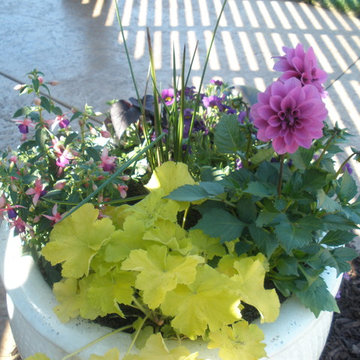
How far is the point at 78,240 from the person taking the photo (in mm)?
1018

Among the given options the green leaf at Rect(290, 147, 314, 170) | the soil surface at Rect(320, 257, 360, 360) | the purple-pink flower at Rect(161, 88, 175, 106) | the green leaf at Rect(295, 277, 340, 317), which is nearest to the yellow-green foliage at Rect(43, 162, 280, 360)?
the green leaf at Rect(295, 277, 340, 317)

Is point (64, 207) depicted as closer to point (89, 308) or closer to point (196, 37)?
point (89, 308)

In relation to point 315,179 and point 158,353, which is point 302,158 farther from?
point 158,353

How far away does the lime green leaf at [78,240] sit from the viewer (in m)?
0.99

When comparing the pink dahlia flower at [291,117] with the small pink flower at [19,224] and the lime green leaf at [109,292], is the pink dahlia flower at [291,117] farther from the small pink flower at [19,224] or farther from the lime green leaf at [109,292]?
the small pink flower at [19,224]

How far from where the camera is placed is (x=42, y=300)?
105 centimetres

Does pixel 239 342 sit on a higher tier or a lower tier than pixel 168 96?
lower

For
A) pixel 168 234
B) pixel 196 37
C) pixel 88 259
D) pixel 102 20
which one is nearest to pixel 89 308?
pixel 88 259

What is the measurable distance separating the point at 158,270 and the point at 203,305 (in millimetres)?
101

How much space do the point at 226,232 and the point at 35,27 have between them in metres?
2.57

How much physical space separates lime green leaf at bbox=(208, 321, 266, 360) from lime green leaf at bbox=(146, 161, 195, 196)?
1.06 ft

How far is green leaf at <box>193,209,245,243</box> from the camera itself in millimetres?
1022

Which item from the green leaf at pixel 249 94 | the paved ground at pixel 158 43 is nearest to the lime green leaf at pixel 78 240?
the green leaf at pixel 249 94

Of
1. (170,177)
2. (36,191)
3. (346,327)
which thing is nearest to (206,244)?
(170,177)
